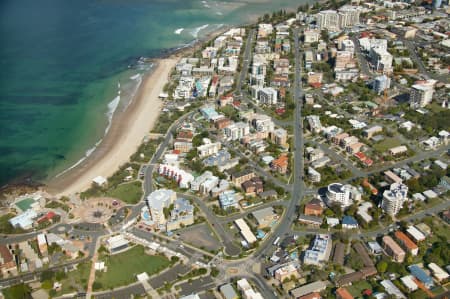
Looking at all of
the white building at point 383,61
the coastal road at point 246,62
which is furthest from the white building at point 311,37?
the white building at point 383,61

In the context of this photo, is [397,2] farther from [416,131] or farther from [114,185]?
[114,185]

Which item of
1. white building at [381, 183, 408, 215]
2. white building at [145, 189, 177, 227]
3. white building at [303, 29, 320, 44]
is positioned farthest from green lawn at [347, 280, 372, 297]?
white building at [303, 29, 320, 44]

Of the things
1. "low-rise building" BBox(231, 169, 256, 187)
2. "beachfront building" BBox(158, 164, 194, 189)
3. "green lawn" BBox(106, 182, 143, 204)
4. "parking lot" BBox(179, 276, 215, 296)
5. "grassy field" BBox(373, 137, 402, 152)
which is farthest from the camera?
"grassy field" BBox(373, 137, 402, 152)

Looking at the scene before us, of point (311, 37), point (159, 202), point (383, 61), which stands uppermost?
point (311, 37)

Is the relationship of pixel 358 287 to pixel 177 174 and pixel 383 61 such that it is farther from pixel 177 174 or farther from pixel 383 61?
pixel 383 61

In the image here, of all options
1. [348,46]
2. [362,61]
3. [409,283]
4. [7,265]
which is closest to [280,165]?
[409,283]

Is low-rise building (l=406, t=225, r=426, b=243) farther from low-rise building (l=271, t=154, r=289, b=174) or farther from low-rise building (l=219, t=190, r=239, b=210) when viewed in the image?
low-rise building (l=219, t=190, r=239, b=210)
